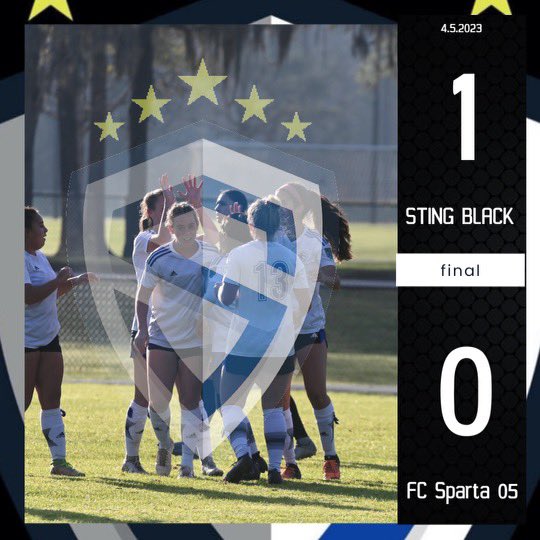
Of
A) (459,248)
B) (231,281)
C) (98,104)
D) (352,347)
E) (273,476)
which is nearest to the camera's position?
(459,248)

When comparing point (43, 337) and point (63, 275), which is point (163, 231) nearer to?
point (63, 275)

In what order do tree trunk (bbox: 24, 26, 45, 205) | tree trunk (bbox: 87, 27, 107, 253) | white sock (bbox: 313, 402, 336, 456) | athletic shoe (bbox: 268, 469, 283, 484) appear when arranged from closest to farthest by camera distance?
athletic shoe (bbox: 268, 469, 283, 484)
white sock (bbox: 313, 402, 336, 456)
tree trunk (bbox: 24, 26, 45, 205)
tree trunk (bbox: 87, 27, 107, 253)

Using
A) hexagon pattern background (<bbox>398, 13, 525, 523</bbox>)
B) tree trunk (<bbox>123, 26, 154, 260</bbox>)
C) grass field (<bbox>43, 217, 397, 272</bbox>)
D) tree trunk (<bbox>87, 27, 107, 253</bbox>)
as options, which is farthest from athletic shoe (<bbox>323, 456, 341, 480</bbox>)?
grass field (<bbox>43, 217, 397, 272</bbox>)

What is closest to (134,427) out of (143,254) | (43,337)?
(43,337)

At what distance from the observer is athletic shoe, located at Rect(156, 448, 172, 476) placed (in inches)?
328

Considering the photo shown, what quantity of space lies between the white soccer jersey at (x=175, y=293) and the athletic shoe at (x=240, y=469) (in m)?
0.76

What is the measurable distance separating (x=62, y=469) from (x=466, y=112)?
11.8 ft

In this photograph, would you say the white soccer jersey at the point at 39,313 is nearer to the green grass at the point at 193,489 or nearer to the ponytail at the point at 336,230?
the green grass at the point at 193,489

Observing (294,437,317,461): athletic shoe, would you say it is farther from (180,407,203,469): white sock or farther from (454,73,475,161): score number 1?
(454,73,475,161): score number 1

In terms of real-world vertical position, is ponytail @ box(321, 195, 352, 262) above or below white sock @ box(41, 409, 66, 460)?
above

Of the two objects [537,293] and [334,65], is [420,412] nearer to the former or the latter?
[537,293]

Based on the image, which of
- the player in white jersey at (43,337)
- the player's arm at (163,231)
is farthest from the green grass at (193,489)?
the player's arm at (163,231)

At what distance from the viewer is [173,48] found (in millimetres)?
28453

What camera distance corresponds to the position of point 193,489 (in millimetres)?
7758
